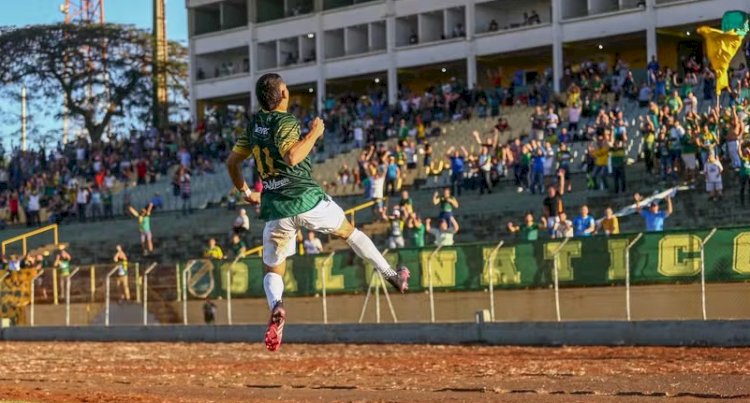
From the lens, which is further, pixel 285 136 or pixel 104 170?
pixel 104 170

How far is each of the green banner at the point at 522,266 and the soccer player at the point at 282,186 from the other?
1187 centimetres

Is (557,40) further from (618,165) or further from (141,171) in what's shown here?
(618,165)

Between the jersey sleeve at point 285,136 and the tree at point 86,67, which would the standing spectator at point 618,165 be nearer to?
the jersey sleeve at point 285,136

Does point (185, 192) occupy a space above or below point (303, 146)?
above

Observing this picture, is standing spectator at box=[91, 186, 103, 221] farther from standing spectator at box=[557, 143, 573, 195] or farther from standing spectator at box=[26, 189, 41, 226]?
standing spectator at box=[557, 143, 573, 195]

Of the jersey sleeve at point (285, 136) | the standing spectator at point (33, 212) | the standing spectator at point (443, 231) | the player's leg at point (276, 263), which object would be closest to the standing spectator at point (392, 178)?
the standing spectator at point (443, 231)

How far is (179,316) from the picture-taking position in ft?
102

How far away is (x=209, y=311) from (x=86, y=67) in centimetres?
4839

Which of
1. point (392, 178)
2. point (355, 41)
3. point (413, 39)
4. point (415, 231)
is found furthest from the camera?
point (355, 41)

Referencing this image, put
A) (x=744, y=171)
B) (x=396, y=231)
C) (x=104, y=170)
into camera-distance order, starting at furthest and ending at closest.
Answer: (x=104, y=170) → (x=396, y=231) → (x=744, y=171)

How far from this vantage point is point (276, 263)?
12641 millimetres

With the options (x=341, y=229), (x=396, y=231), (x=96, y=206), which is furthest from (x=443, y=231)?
(x=96, y=206)

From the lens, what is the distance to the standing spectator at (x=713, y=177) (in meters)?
31.6

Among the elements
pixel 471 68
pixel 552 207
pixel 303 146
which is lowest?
pixel 303 146
